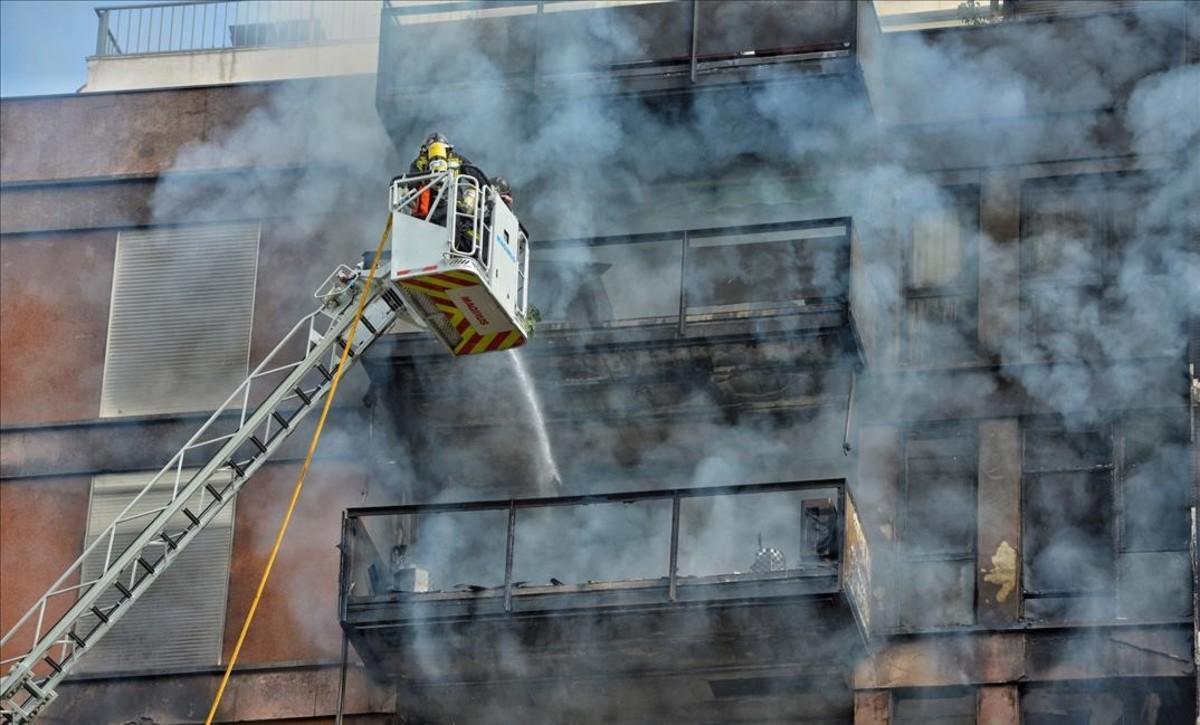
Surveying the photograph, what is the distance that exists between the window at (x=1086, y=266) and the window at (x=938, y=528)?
1.05 metres

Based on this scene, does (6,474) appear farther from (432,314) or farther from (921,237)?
(921,237)

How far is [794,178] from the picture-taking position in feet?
74.8

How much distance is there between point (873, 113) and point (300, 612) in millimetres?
6151

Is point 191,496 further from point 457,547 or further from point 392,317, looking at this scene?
point 457,547

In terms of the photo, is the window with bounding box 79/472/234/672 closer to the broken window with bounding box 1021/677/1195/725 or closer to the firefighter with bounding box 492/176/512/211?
the firefighter with bounding box 492/176/512/211

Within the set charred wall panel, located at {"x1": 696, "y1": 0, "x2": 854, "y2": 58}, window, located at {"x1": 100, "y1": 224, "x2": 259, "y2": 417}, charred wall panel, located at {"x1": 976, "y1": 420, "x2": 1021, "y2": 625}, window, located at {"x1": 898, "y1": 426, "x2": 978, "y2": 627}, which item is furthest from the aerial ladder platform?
charred wall panel, located at {"x1": 976, "y1": 420, "x2": 1021, "y2": 625}

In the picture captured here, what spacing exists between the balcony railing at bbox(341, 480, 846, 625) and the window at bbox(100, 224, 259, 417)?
2.20 meters

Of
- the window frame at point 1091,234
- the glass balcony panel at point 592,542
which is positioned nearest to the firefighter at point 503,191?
the glass balcony panel at point 592,542

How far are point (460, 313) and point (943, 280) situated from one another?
4.54 metres

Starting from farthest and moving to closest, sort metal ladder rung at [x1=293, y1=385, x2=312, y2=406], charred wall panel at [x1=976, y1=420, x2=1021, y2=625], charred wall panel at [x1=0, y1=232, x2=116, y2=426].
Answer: charred wall panel at [x1=0, y1=232, x2=116, y2=426]
charred wall panel at [x1=976, y1=420, x2=1021, y2=625]
metal ladder rung at [x1=293, y1=385, x2=312, y2=406]

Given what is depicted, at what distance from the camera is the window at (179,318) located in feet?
75.3

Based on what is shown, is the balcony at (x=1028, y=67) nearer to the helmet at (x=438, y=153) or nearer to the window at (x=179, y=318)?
the helmet at (x=438, y=153)

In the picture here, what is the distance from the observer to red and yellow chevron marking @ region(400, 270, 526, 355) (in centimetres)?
1902

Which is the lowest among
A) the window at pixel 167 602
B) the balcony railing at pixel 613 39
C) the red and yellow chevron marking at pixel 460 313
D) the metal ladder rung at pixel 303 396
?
the window at pixel 167 602
